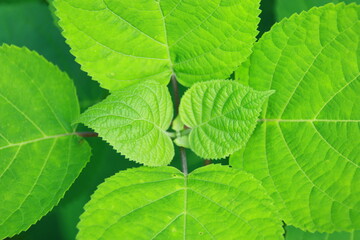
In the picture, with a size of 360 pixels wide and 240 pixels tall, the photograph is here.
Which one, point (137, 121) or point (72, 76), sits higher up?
point (137, 121)

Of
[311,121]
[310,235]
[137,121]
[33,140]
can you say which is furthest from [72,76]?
[310,235]

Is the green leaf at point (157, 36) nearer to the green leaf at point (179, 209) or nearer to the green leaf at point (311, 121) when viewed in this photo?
the green leaf at point (311, 121)

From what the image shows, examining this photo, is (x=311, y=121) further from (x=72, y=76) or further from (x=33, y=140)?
(x=72, y=76)

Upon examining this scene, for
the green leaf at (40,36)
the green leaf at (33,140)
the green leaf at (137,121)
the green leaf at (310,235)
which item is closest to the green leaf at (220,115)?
the green leaf at (137,121)

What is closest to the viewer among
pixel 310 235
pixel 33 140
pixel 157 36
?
pixel 157 36

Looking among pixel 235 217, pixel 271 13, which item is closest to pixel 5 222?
pixel 235 217

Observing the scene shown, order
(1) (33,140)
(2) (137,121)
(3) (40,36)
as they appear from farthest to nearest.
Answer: (3) (40,36) → (1) (33,140) → (2) (137,121)
